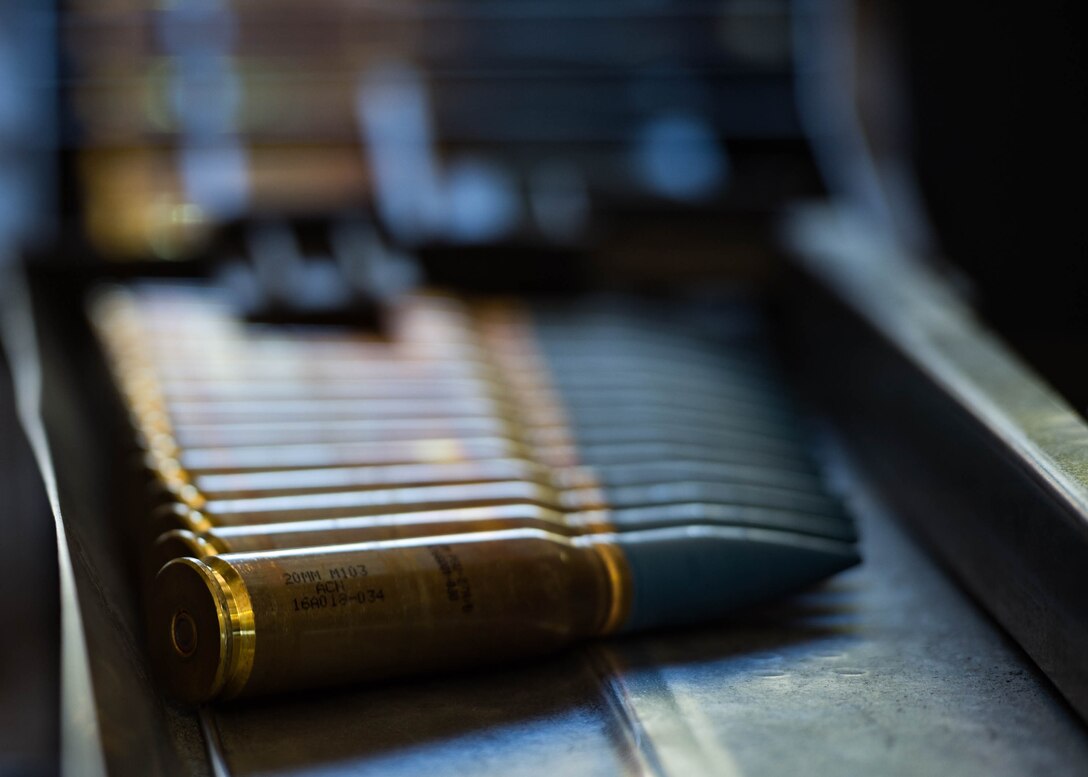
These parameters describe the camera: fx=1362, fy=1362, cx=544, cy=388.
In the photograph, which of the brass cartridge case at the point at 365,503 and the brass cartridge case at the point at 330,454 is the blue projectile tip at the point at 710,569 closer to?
the brass cartridge case at the point at 365,503

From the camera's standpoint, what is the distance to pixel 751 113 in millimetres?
3670

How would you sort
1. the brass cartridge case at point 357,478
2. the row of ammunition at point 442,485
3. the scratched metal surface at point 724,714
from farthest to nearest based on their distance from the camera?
the brass cartridge case at point 357,478 < the row of ammunition at point 442,485 < the scratched metal surface at point 724,714

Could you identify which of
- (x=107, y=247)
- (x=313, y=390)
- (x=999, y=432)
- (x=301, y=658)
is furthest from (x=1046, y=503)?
(x=107, y=247)

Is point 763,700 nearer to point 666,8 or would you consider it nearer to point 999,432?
point 999,432

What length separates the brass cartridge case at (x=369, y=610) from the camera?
1.42 meters

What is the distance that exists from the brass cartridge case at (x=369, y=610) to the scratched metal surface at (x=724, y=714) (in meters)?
0.04

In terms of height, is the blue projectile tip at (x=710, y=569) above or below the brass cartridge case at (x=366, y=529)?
below

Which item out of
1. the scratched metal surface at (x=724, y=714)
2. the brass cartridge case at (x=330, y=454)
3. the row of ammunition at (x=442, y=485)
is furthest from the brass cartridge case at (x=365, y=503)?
the scratched metal surface at (x=724, y=714)

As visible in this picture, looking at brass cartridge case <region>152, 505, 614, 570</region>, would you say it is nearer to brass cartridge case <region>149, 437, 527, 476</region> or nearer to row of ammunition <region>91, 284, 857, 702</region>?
row of ammunition <region>91, 284, 857, 702</region>

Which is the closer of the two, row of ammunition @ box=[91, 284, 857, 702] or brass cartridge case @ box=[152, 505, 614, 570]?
row of ammunition @ box=[91, 284, 857, 702]

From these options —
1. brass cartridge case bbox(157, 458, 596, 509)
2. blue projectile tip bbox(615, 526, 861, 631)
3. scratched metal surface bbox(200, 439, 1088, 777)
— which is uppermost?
brass cartridge case bbox(157, 458, 596, 509)

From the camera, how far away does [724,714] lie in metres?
1.43

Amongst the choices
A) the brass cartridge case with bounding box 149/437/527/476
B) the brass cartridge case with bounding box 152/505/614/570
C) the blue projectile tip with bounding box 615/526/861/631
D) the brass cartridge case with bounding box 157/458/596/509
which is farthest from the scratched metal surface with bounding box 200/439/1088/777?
the brass cartridge case with bounding box 149/437/527/476

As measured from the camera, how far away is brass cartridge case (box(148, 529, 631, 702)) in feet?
4.64
